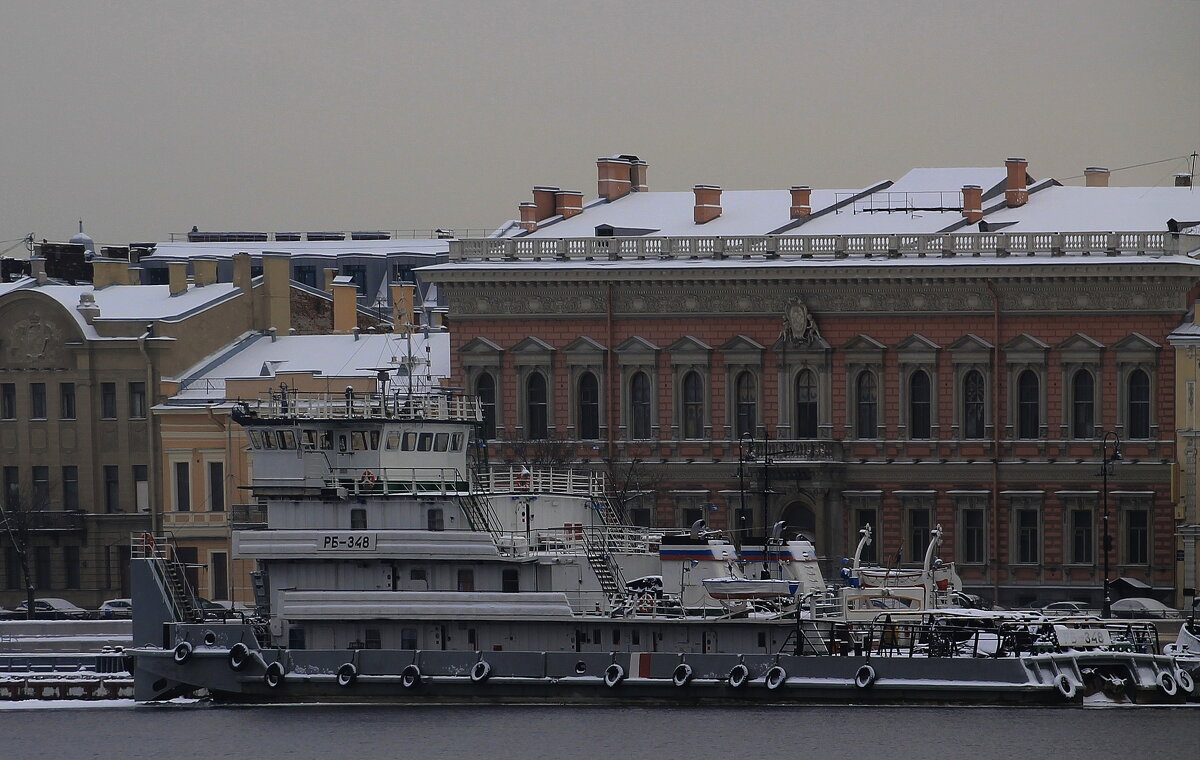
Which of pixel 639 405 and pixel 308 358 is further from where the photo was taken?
pixel 308 358

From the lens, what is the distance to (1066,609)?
65.0m

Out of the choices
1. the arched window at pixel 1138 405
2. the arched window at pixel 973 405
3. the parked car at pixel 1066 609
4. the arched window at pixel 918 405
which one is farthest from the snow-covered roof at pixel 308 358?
the parked car at pixel 1066 609

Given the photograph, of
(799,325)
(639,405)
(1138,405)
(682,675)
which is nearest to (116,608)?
(639,405)

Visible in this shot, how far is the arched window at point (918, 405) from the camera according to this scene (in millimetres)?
72562

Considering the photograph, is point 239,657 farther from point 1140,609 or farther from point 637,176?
point 637,176

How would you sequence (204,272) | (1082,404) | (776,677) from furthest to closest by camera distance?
(204,272)
(1082,404)
(776,677)

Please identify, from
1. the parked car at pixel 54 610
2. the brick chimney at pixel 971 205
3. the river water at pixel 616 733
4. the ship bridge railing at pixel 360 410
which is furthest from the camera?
the brick chimney at pixel 971 205

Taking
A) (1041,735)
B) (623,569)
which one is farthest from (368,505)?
(1041,735)

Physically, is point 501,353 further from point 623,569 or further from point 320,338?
point 623,569

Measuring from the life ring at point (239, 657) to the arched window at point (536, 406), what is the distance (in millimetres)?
20168

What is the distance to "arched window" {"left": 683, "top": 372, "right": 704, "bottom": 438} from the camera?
7425 cm

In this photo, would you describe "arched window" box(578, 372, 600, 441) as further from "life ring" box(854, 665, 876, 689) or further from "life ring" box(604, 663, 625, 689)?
"life ring" box(854, 665, 876, 689)

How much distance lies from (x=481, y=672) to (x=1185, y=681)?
41.1 feet

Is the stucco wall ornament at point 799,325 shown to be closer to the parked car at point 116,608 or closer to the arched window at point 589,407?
the arched window at point 589,407
